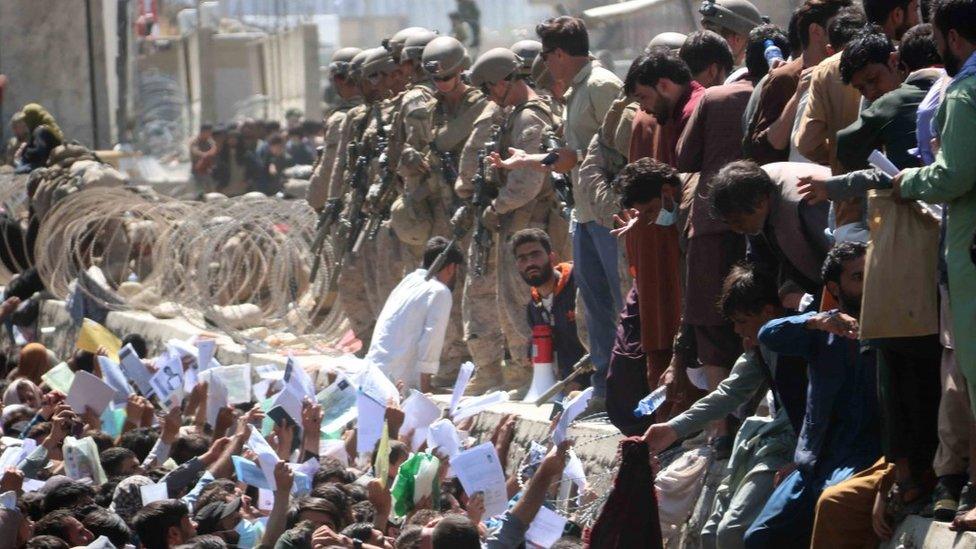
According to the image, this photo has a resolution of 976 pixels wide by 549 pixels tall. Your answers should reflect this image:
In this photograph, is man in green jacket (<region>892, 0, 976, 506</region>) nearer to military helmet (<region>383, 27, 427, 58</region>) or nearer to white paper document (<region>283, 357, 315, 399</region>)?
white paper document (<region>283, 357, 315, 399</region>)

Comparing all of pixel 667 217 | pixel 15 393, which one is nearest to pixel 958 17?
pixel 667 217

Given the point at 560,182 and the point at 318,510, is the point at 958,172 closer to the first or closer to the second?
the point at 318,510

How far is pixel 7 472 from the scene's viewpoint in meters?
9.74

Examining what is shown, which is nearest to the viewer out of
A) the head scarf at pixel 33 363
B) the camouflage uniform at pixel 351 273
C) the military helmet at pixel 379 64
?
the military helmet at pixel 379 64

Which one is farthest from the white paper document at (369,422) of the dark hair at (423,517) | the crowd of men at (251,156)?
the crowd of men at (251,156)

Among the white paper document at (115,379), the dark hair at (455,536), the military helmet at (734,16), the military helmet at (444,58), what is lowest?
the white paper document at (115,379)

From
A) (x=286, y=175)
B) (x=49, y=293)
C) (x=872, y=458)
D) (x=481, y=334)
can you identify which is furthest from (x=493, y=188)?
(x=286, y=175)

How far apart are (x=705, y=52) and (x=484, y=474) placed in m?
2.45

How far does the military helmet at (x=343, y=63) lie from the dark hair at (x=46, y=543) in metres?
6.85

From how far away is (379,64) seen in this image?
46.9 feet

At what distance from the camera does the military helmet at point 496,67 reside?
38.3ft

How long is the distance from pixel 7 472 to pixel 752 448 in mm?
3705

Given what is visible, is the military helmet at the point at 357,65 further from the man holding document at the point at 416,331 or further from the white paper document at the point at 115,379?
the white paper document at the point at 115,379

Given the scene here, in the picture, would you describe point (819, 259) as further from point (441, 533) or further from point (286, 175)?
point (286, 175)
